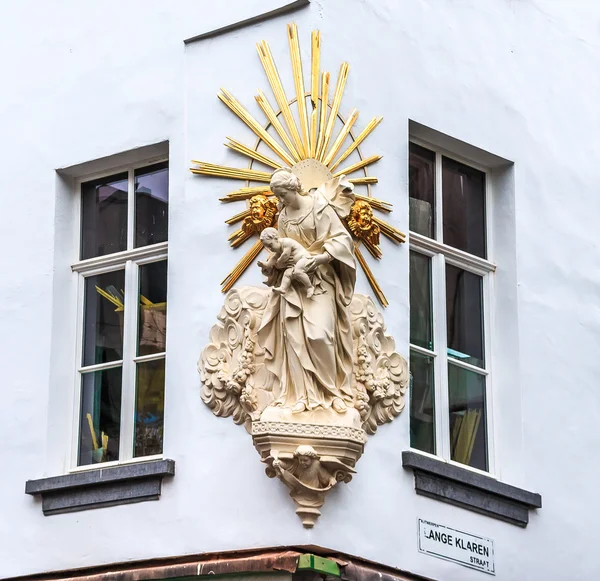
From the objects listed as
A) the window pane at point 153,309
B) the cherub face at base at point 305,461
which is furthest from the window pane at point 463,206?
the cherub face at base at point 305,461

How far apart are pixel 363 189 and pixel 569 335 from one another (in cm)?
242

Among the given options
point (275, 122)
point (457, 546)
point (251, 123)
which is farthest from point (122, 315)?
point (457, 546)

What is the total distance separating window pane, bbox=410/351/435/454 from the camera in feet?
46.6

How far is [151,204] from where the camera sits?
1472 cm

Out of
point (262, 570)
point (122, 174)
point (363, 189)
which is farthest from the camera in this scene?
point (122, 174)

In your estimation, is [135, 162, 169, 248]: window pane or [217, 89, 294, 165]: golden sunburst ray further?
[135, 162, 169, 248]: window pane

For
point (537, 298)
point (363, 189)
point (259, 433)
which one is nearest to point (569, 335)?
point (537, 298)

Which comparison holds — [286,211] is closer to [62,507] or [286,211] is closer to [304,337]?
[304,337]

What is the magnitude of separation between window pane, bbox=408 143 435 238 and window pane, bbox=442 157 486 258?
0.45ft

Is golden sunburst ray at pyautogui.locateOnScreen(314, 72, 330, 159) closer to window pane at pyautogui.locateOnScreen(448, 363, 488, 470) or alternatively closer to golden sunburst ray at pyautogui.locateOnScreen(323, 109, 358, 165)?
golden sunburst ray at pyautogui.locateOnScreen(323, 109, 358, 165)

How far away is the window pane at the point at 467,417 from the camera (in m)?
14.6

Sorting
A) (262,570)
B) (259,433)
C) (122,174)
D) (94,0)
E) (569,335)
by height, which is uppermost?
(94,0)

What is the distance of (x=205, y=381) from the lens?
13.6 metres

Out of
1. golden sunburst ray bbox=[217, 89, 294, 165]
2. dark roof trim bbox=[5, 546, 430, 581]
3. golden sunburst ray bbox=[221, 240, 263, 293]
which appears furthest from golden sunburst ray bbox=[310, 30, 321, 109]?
dark roof trim bbox=[5, 546, 430, 581]
